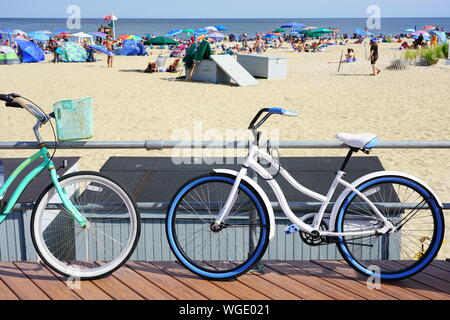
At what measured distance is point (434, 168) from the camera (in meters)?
10.4

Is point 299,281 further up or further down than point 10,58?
further down

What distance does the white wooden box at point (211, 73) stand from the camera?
22.5m

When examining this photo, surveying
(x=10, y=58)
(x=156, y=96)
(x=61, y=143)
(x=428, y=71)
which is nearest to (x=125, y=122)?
(x=156, y=96)

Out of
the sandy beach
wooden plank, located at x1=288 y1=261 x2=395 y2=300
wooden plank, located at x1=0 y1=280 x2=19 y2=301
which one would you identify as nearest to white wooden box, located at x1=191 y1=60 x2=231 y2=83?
the sandy beach

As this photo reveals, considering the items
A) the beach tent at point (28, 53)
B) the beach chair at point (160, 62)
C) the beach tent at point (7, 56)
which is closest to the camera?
the beach chair at point (160, 62)

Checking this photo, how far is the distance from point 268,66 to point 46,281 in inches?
826

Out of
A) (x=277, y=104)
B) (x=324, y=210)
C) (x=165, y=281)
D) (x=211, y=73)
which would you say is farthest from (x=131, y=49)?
(x=324, y=210)

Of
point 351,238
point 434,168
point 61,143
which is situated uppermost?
point 61,143

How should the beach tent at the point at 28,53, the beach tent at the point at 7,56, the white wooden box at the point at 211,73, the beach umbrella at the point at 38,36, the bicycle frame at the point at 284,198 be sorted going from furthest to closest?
1. the beach umbrella at the point at 38,36
2. the beach tent at the point at 28,53
3. the beach tent at the point at 7,56
4. the white wooden box at the point at 211,73
5. the bicycle frame at the point at 284,198

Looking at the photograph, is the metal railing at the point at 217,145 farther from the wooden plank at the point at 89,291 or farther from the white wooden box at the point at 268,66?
the white wooden box at the point at 268,66

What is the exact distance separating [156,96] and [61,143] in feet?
52.2

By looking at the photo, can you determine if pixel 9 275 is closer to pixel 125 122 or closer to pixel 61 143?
pixel 61 143

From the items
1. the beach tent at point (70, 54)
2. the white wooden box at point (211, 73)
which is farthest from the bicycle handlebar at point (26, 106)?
the beach tent at point (70, 54)

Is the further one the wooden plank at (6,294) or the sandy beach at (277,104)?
the sandy beach at (277,104)
